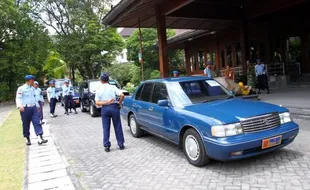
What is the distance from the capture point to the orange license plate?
14.8 feet

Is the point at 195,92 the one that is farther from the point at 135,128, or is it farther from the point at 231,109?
the point at 135,128

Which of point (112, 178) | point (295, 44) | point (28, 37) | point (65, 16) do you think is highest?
point (65, 16)

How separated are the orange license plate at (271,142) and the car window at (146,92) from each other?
3.16 meters

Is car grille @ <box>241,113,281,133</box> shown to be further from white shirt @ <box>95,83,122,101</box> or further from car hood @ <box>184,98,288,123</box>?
white shirt @ <box>95,83,122,101</box>

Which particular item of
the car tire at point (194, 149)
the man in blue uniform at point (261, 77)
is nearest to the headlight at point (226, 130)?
the car tire at point (194, 149)

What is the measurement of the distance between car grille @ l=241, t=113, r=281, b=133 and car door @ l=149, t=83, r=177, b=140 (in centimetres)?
149

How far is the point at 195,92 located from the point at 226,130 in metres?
1.66

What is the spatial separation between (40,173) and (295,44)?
16674 mm

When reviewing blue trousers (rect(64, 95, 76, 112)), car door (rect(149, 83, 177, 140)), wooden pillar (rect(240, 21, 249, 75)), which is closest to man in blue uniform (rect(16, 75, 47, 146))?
car door (rect(149, 83, 177, 140))

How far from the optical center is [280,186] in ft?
12.9

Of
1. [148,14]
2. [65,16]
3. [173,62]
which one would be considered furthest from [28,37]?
[148,14]

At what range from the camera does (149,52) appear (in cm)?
3095

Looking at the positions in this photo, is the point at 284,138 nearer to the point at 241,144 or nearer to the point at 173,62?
the point at 241,144

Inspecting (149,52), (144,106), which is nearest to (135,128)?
(144,106)
